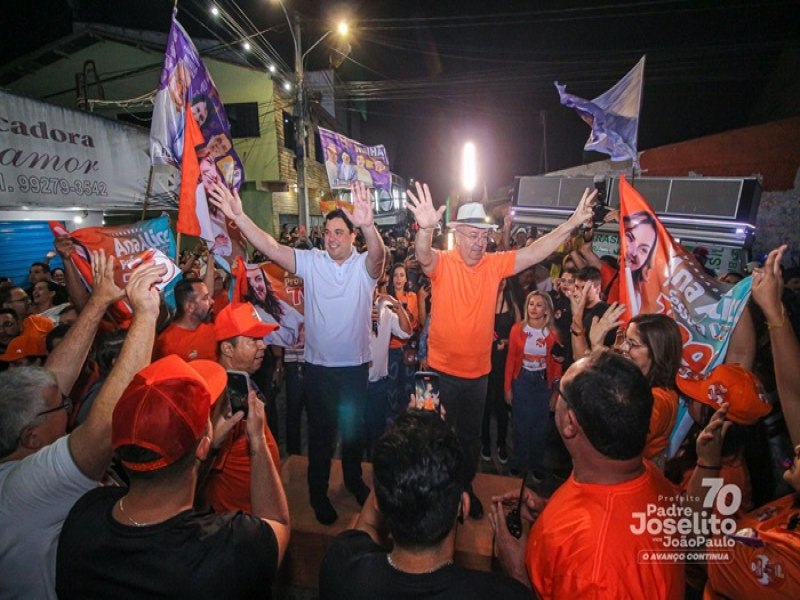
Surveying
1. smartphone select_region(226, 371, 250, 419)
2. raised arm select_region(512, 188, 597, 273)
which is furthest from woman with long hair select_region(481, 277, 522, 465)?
smartphone select_region(226, 371, 250, 419)

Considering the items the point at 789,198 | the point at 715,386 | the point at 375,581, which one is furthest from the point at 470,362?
the point at 789,198

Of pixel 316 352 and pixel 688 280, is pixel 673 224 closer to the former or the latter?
pixel 688 280

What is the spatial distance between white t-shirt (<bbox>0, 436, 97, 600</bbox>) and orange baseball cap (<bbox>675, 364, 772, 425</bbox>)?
3.05 metres

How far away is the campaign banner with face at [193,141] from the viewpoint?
4008 mm

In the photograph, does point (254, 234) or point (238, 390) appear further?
point (254, 234)

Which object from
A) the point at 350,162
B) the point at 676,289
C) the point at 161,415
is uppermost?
the point at 350,162

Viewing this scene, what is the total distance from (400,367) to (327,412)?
8.74ft

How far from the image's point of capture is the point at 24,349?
3787 millimetres

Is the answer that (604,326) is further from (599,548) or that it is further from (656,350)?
(599,548)

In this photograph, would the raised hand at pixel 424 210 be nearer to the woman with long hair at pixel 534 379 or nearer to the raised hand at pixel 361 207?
the raised hand at pixel 361 207

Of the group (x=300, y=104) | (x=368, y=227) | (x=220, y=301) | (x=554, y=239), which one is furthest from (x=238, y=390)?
(x=300, y=104)

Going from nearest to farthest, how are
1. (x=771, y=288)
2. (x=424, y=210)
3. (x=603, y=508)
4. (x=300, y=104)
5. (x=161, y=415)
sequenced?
(x=161, y=415), (x=603, y=508), (x=771, y=288), (x=424, y=210), (x=300, y=104)

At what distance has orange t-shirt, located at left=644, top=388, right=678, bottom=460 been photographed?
2.40 m

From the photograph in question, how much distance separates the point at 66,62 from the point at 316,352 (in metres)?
20.8
